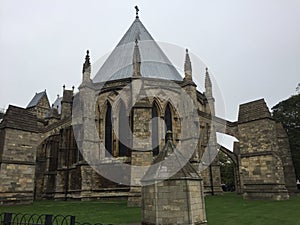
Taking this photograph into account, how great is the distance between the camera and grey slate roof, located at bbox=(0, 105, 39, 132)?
16.7m

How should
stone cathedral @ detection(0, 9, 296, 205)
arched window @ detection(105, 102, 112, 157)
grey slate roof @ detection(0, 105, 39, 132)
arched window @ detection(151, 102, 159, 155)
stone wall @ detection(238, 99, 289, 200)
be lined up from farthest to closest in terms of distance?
arched window @ detection(105, 102, 112, 157) < arched window @ detection(151, 102, 159, 155) < grey slate roof @ detection(0, 105, 39, 132) < stone wall @ detection(238, 99, 289, 200) < stone cathedral @ detection(0, 9, 296, 205)

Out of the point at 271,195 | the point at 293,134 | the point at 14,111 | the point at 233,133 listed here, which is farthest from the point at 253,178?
the point at 14,111

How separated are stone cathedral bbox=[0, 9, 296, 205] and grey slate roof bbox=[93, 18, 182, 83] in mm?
125

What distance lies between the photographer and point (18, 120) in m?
17.4

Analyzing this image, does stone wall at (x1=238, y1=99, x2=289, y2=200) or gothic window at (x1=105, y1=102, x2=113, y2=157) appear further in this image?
gothic window at (x1=105, y1=102, x2=113, y2=157)

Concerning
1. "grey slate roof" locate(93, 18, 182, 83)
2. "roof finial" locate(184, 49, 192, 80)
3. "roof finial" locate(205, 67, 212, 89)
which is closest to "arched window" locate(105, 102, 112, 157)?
"grey slate roof" locate(93, 18, 182, 83)

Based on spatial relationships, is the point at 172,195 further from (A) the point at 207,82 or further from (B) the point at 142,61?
(A) the point at 207,82

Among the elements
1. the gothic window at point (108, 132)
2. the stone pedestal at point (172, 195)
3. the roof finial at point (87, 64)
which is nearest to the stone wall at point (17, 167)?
the gothic window at point (108, 132)

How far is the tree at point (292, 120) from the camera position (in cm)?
2664

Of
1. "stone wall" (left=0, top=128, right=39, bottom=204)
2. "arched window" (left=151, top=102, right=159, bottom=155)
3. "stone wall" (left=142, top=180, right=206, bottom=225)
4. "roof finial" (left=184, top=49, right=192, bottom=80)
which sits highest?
"roof finial" (left=184, top=49, right=192, bottom=80)

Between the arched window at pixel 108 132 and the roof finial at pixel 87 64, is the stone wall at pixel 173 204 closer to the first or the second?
the arched window at pixel 108 132

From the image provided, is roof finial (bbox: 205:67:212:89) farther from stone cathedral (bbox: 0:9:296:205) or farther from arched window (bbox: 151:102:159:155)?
arched window (bbox: 151:102:159:155)

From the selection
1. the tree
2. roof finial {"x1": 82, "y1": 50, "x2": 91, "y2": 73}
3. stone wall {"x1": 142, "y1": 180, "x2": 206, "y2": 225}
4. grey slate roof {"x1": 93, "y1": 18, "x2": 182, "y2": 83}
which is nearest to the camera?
stone wall {"x1": 142, "y1": 180, "x2": 206, "y2": 225}

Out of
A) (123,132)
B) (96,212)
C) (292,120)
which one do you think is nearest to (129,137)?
(123,132)
